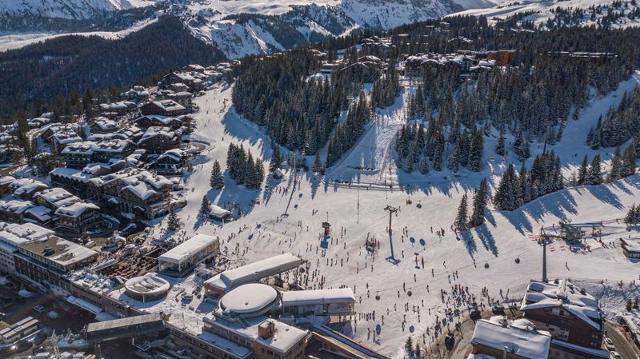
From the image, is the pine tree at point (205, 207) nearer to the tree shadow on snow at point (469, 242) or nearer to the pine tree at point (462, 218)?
Result: the pine tree at point (462, 218)

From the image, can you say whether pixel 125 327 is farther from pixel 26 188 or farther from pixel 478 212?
pixel 478 212

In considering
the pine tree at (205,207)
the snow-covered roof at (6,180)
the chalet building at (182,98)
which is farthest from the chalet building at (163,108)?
the pine tree at (205,207)

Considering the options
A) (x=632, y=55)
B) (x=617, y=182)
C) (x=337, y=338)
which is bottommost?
(x=337, y=338)

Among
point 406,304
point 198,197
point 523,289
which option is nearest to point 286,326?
point 406,304

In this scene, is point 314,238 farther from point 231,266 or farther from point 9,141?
point 9,141

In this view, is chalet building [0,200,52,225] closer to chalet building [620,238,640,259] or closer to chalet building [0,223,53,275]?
chalet building [0,223,53,275]

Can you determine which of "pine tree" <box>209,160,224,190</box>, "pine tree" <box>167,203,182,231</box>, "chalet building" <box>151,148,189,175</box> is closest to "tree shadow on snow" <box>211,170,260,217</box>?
"pine tree" <box>209,160,224,190</box>
